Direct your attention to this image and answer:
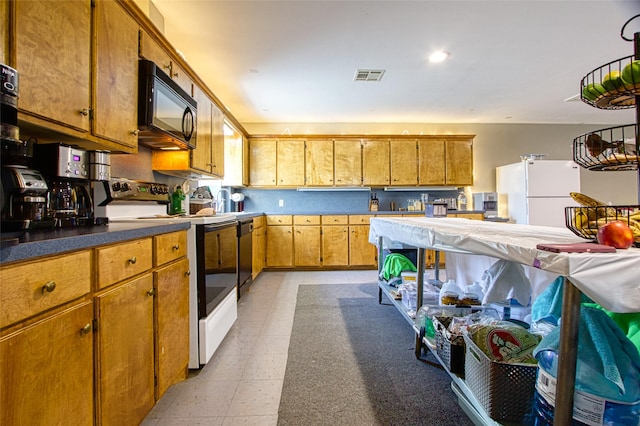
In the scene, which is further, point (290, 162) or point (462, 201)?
point (462, 201)

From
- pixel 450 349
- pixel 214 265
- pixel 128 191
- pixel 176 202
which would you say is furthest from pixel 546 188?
pixel 128 191

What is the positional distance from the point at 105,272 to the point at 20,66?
2.62 ft

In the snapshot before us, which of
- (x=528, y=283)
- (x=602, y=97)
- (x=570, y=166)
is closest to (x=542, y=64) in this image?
(x=570, y=166)

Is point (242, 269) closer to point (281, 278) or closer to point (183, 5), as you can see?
point (281, 278)

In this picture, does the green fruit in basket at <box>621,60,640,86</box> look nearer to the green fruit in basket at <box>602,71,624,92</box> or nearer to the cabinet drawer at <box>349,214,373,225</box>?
the green fruit in basket at <box>602,71,624,92</box>

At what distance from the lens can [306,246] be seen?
4539 mm

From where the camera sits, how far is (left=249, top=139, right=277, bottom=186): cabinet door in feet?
15.6

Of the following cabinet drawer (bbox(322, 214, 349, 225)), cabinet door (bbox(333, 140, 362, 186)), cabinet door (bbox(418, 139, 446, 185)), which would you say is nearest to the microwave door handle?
cabinet drawer (bbox(322, 214, 349, 225))

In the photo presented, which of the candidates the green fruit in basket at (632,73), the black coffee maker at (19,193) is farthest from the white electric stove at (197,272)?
the green fruit in basket at (632,73)

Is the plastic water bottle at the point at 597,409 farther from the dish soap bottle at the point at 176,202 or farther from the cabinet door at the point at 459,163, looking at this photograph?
the cabinet door at the point at 459,163

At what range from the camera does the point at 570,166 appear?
4406mm

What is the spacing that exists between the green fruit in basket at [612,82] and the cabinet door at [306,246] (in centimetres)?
387

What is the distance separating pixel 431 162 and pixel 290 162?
7.90 feet

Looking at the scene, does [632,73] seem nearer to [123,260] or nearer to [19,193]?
[123,260]
